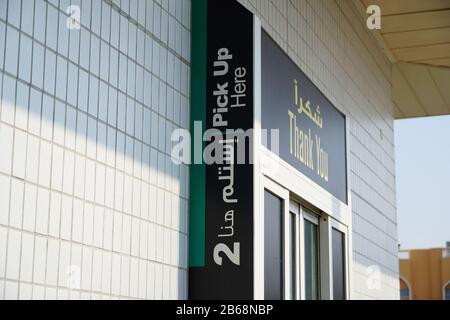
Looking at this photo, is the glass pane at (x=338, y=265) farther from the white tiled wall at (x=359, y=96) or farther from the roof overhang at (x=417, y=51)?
the roof overhang at (x=417, y=51)

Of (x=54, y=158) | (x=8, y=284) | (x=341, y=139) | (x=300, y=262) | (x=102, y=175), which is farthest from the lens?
(x=341, y=139)

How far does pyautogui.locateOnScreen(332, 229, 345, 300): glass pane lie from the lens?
6125mm

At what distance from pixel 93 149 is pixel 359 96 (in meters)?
5.35

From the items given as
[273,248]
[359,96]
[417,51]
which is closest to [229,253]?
[273,248]

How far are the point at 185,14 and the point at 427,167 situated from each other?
1760 cm

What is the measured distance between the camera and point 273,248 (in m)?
4.66

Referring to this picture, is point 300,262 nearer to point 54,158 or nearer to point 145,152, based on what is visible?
point 145,152

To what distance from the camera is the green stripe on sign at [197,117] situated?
412 cm

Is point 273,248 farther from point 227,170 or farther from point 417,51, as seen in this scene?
point 417,51

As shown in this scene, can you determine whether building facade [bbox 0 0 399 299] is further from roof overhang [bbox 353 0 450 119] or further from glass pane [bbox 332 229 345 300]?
roof overhang [bbox 353 0 450 119]


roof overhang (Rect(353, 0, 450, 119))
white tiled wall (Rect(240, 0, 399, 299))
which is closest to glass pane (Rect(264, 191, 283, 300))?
white tiled wall (Rect(240, 0, 399, 299))

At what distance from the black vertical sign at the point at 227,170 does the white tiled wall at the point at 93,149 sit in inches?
4.9
